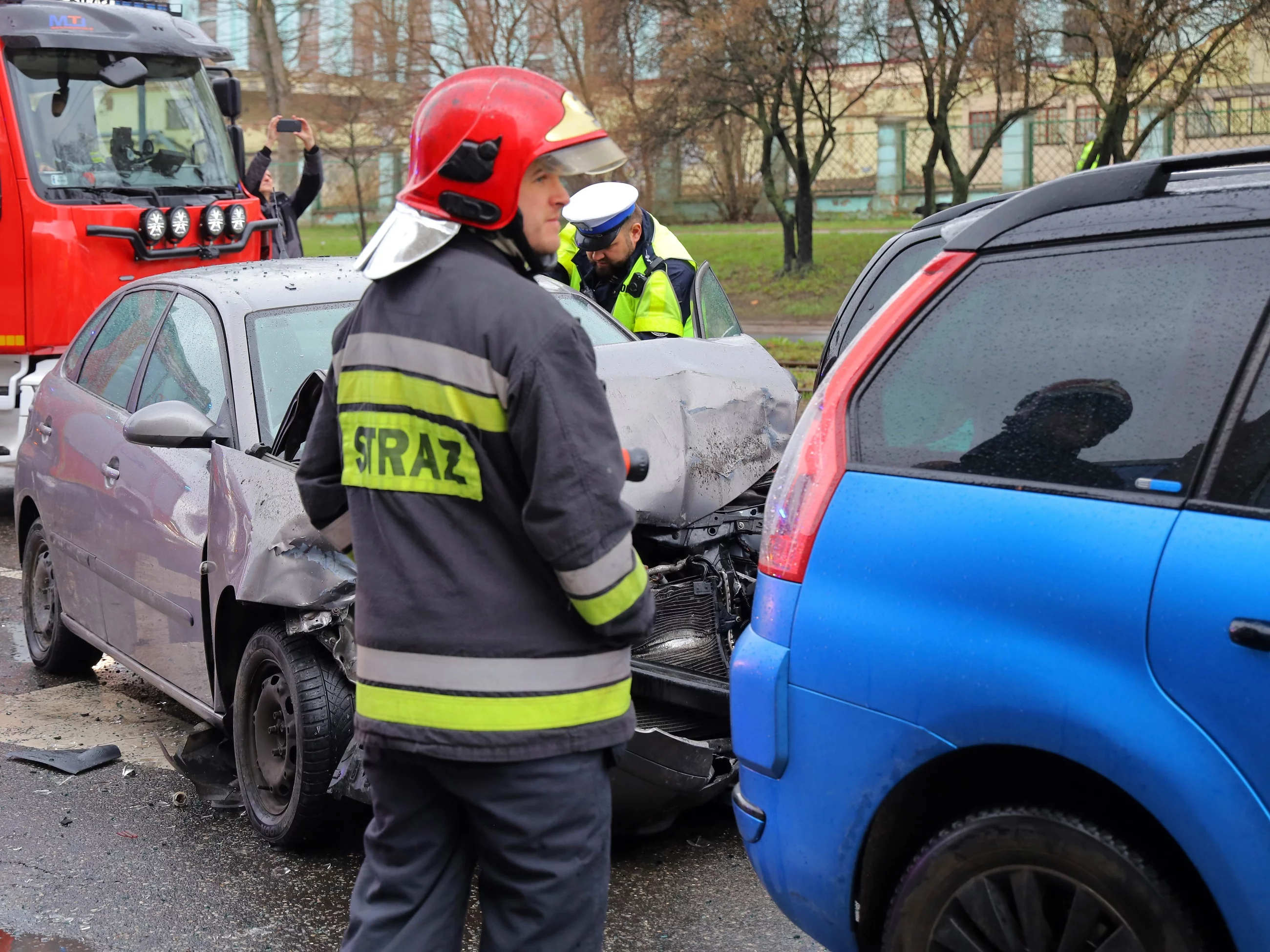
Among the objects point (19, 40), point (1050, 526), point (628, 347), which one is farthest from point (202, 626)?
point (19, 40)

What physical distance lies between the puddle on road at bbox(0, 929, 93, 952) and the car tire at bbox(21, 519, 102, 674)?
2.12 metres

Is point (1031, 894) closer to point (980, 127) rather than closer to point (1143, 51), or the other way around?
point (1143, 51)

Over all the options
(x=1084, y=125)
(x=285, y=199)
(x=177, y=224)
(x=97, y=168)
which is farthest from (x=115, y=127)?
(x=1084, y=125)

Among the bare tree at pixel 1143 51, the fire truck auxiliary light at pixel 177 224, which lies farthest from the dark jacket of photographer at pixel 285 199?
the bare tree at pixel 1143 51

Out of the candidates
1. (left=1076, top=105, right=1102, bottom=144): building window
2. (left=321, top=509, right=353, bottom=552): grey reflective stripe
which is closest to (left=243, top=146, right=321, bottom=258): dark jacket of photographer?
(left=321, top=509, right=353, bottom=552): grey reflective stripe

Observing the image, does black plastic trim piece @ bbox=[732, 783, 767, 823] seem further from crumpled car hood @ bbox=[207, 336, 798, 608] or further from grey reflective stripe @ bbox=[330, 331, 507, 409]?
crumpled car hood @ bbox=[207, 336, 798, 608]

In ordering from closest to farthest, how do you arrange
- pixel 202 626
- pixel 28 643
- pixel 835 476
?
pixel 835 476, pixel 202 626, pixel 28 643

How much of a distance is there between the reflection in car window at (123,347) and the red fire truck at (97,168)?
3154 mm

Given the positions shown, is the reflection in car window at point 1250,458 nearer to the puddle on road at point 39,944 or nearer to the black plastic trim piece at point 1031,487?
the black plastic trim piece at point 1031,487

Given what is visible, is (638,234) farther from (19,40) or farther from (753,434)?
(19,40)

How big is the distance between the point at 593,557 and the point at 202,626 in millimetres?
2460

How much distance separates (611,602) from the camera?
2.27 m

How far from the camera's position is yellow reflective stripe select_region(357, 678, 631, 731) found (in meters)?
2.26

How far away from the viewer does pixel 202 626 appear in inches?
170
